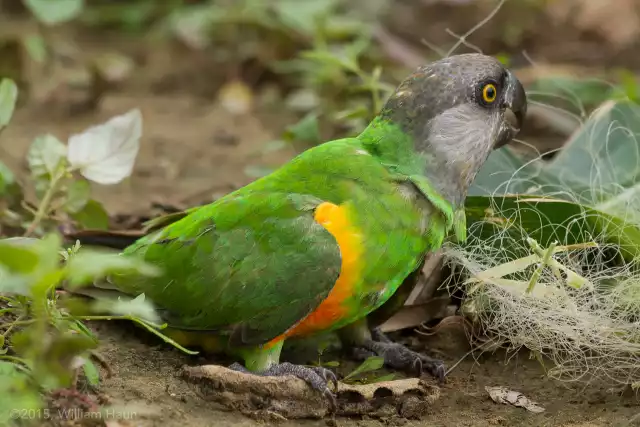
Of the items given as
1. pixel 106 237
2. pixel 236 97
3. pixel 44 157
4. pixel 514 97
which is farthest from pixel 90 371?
pixel 236 97

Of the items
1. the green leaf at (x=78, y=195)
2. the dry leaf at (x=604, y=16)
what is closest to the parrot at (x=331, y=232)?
the green leaf at (x=78, y=195)

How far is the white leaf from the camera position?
286cm

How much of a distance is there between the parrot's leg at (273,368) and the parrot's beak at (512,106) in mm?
893

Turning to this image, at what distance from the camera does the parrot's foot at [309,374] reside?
2.39 meters

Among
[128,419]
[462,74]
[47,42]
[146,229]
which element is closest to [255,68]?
[47,42]

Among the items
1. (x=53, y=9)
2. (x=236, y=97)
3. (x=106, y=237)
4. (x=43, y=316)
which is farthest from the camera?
(x=236, y=97)

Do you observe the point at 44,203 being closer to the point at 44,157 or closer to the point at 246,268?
the point at 44,157

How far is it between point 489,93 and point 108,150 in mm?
1193

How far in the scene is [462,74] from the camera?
2609mm

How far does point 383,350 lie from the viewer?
110 inches

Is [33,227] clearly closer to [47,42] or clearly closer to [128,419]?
[128,419]

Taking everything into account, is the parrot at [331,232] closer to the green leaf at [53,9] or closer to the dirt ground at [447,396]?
the dirt ground at [447,396]

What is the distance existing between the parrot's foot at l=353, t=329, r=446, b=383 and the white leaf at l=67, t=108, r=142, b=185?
0.92m

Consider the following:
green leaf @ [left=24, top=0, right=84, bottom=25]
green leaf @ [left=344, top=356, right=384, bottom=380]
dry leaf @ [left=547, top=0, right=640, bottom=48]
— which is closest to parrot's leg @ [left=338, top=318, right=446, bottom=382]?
green leaf @ [left=344, top=356, right=384, bottom=380]
